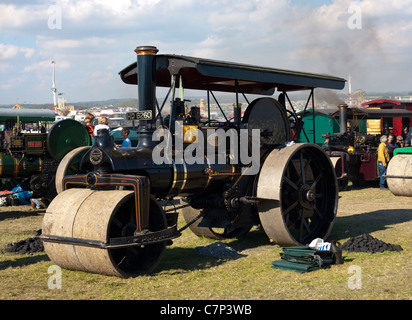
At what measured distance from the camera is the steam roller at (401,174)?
12.6 m

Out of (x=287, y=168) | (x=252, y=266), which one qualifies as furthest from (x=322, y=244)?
(x=287, y=168)

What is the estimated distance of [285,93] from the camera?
8.31 meters

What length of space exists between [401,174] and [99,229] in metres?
9.10

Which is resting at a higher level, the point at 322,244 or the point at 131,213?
the point at 131,213

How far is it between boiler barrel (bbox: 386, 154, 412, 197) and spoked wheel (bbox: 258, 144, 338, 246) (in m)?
5.33

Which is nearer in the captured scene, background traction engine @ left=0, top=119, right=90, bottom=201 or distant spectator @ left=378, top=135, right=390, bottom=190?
background traction engine @ left=0, top=119, right=90, bottom=201

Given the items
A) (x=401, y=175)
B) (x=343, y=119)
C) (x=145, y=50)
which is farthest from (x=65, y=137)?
(x=343, y=119)

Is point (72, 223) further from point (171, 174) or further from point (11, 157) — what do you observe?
point (11, 157)

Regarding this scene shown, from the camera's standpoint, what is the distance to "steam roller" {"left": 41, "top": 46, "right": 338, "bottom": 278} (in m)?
5.58

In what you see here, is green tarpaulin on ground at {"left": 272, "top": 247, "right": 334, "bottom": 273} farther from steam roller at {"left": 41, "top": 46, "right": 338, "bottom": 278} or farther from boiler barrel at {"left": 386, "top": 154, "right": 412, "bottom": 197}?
boiler barrel at {"left": 386, "top": 154, "right": 412, "bottom": 197}

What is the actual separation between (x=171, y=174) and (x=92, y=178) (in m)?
0.89

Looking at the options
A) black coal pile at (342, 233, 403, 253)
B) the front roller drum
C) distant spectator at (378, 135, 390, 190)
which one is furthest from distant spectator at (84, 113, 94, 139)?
distant spectator at (378, 135, 390, 190)

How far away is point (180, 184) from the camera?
6406 mm

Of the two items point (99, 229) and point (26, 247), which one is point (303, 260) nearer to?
point (99, 229)
